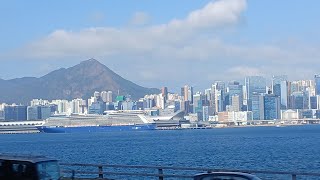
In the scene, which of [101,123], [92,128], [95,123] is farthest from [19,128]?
[101,123]

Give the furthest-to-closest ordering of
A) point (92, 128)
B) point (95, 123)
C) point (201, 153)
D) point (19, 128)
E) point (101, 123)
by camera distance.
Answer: point (19, 128), point (92, 128), point (95, 123), point (101, 123), point (201, 153)

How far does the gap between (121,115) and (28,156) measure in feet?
525

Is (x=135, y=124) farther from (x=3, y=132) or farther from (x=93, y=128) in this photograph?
(x=3, y=132)

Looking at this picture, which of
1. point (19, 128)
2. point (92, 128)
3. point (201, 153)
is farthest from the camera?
point (19, 128)

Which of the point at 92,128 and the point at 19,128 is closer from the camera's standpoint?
the point at 92,128

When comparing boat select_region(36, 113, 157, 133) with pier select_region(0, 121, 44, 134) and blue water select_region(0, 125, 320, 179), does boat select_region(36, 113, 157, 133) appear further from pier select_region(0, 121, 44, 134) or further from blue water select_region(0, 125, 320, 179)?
blue water select_region(0, 125, 320, 179)

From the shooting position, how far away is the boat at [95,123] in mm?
174500

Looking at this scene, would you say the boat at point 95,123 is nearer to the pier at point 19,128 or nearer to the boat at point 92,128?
the boat at point 92,128

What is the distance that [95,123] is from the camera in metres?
178

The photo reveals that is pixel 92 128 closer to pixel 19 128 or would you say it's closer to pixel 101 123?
pixel 101 123

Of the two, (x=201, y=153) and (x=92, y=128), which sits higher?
(x=201, y=153)

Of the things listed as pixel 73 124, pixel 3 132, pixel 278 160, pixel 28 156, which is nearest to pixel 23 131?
pixel 3 132

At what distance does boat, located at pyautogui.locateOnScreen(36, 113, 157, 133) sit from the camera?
573 ft

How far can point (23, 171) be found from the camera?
1542 centimetres
